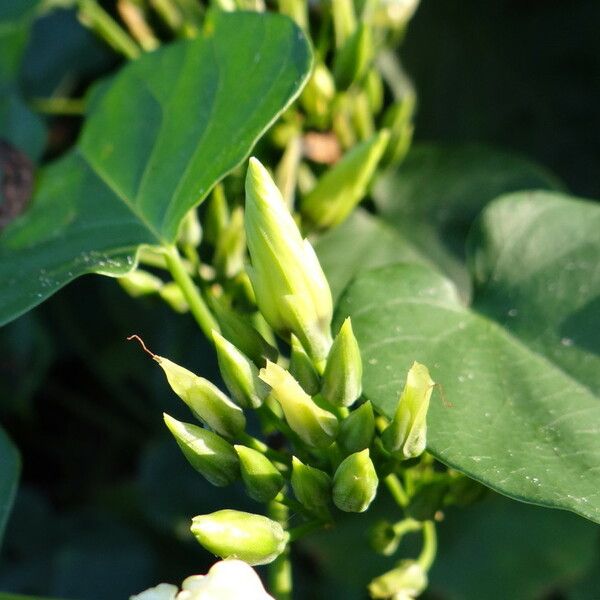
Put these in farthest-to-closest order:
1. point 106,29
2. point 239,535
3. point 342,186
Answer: point 106,29 → point 342,186 → point 239,535

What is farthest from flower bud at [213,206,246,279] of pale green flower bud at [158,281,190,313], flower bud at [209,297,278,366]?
flower bud at [209,297,278,366]

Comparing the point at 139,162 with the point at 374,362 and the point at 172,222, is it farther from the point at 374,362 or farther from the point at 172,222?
the point at 374,362

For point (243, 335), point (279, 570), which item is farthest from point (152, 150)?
point (279, 570)

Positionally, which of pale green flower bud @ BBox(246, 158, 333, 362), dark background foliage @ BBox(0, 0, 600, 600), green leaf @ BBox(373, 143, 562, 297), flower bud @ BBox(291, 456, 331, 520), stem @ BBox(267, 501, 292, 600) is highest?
pale green flower bud @ BBox(246, 158, 333, 362)

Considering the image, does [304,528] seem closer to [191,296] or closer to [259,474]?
[259,474]

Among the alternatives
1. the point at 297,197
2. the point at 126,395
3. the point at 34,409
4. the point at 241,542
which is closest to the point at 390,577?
the point at 241,542

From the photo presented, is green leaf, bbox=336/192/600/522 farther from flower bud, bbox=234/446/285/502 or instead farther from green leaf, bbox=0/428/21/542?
green leaf, bbox=0/428/21/542

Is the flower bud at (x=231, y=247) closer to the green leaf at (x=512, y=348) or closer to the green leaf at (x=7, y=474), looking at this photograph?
the green leaf at (x=512, y=348)
